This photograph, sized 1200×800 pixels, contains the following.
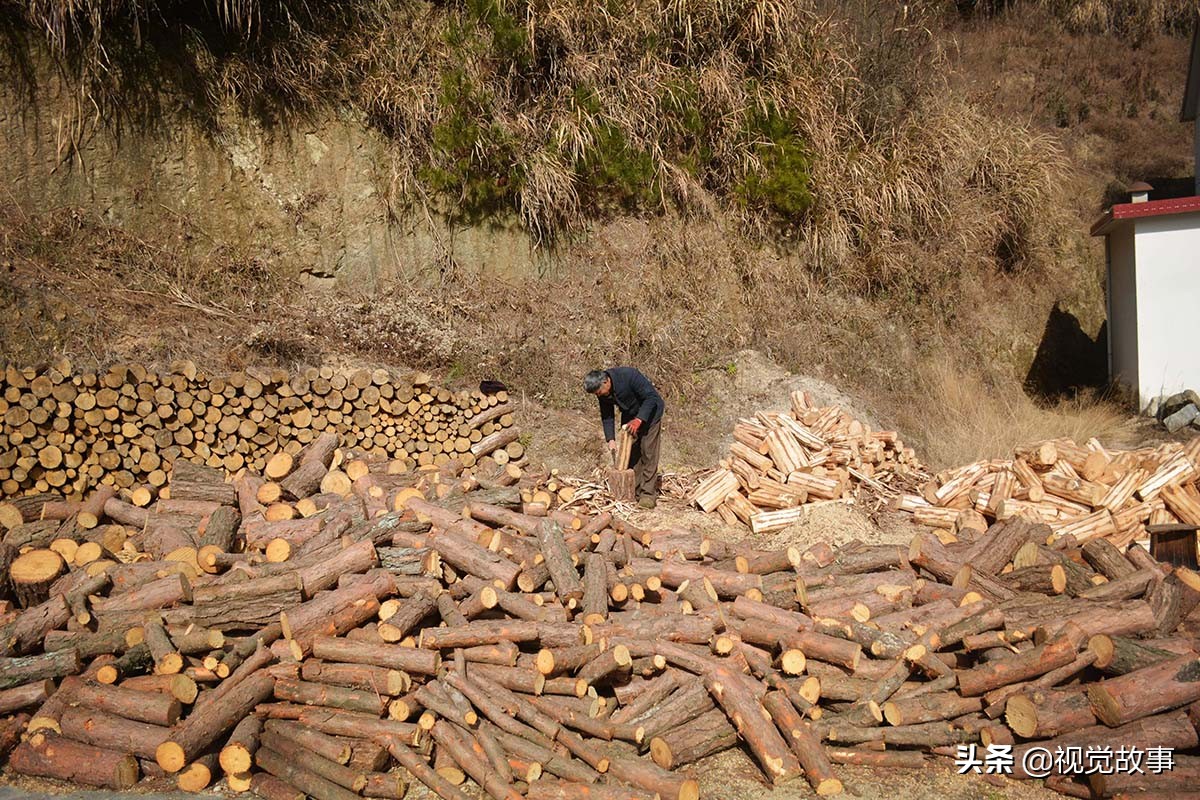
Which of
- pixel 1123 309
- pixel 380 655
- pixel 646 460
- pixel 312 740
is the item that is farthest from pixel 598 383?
pixel 1123 309

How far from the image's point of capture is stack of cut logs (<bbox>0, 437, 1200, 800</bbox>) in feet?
15.5

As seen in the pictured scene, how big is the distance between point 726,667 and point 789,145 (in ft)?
32.7

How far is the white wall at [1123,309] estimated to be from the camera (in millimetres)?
13125

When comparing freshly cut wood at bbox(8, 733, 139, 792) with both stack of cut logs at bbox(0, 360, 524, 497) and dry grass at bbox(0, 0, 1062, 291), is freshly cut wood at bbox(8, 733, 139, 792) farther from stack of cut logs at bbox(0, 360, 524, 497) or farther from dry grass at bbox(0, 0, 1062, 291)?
dry grass at bbox(0, 0, 1062, 291)

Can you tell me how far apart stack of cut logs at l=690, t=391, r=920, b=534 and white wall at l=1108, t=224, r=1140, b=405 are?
6.15m

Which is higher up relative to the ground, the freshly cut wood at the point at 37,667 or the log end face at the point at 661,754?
the freshly cut wood at the point at 37,667

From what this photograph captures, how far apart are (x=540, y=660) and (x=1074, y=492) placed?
5809mm

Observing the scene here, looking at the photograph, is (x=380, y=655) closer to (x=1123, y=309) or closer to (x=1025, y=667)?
(x=1025, y=667)

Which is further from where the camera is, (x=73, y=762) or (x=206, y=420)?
(x=206, y=420)

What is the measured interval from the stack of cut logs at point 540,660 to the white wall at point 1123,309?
791 cm

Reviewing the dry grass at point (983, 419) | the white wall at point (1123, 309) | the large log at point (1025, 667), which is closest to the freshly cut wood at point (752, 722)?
the large log at point (1025, 667)

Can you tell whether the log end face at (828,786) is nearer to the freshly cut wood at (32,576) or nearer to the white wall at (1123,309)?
the freshly cut wood at (32,576)

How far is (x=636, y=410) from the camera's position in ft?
29.0

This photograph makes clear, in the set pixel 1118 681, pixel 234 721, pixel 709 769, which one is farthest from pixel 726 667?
pixel 234 721
